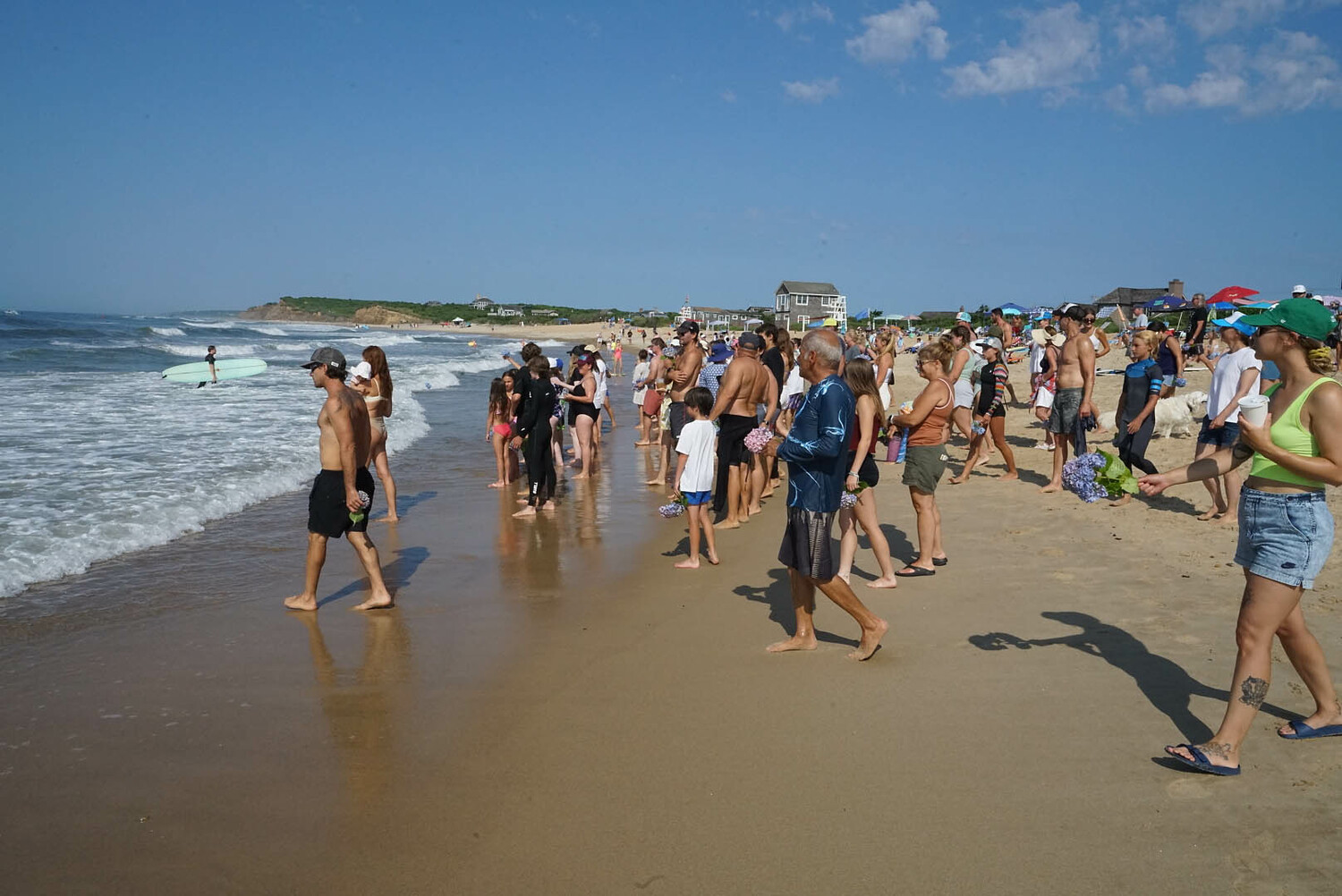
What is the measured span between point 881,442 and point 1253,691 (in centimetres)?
A: 382

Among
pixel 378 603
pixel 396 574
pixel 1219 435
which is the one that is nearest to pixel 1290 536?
pixel 1219 435

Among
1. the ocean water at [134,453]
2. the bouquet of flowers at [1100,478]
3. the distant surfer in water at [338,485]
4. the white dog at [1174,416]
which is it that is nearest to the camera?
the bouquet of flowers at [1100,478]

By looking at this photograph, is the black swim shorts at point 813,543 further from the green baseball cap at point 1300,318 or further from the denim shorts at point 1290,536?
the green baseball cap at point 1300,318

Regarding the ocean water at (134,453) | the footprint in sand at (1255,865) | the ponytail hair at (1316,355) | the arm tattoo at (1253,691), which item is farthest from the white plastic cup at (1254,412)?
the ocean water at (134,453)

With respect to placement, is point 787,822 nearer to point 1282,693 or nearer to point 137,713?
point 1282,693

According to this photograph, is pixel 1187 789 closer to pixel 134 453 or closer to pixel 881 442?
pixel 881 442

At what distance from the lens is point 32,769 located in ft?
12.3

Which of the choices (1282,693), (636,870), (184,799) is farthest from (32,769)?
(1282,693)

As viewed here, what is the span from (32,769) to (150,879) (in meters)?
1.22

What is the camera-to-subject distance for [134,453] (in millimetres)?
11391

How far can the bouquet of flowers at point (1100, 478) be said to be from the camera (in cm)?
454

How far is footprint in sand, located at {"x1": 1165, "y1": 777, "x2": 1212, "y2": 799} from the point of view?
3.32m

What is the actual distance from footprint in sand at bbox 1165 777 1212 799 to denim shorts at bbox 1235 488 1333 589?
85 cm

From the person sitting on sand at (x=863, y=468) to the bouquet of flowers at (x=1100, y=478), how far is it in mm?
1206
